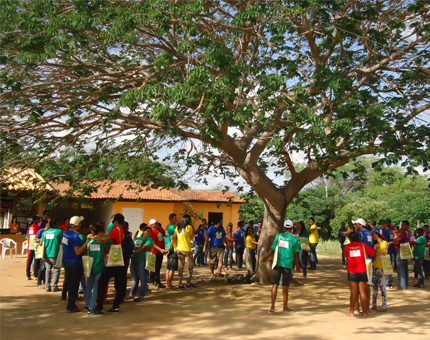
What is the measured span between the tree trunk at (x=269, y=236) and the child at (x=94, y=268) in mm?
4880

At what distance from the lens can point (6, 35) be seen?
869cm

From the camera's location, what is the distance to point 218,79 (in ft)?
27.6

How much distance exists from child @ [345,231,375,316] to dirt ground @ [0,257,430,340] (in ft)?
1.13

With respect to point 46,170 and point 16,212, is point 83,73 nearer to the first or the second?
point 46,170

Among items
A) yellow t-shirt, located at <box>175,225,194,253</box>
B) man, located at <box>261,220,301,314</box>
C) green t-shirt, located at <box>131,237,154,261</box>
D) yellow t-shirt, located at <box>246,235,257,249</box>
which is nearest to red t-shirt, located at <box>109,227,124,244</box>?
green t-shirt, located at <box>131,237,154,261</box>

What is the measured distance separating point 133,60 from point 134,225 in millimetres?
18047

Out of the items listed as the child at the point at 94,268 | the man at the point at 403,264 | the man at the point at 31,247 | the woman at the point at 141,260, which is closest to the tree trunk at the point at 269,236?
the man at the point at 403,264

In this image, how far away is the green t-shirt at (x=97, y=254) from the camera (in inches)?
304

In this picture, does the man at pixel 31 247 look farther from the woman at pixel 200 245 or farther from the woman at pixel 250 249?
the woman at pixel 200 245

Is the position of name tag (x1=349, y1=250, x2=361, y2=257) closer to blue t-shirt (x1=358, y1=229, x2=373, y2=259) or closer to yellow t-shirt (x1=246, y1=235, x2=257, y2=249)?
blue t-shirt (x1=358, y1=229, x2=373, y2=259)

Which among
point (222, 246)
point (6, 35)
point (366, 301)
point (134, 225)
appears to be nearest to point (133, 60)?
point (6, 35)

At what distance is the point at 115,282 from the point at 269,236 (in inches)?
182

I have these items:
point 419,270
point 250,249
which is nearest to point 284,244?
point 250,249

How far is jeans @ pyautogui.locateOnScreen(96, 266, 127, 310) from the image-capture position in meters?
7.76
